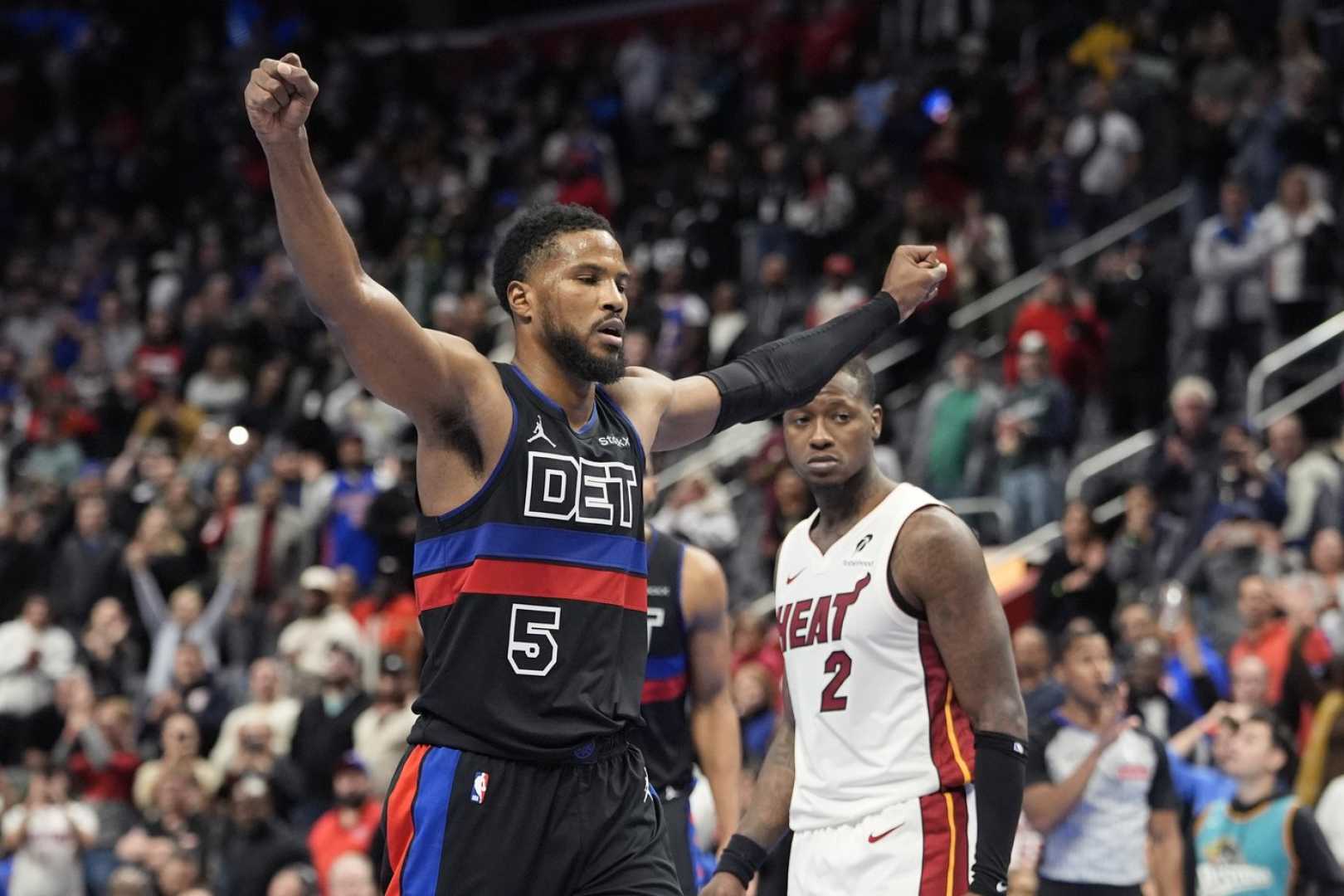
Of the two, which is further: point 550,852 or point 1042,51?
point 1042,51

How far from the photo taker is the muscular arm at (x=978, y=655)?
523 cm

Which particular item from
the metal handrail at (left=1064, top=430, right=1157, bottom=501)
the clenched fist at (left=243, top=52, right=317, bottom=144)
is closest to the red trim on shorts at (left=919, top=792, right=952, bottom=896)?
the clenched fist at (left=243, top=52, right=317, bottom=144)

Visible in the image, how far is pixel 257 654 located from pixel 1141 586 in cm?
675

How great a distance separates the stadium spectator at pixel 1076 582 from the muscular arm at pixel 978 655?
6318 millimetres

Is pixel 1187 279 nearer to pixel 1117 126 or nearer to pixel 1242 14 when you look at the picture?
pixel 1117 126

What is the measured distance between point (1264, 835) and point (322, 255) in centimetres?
598

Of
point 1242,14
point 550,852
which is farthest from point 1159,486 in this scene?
point 550,852

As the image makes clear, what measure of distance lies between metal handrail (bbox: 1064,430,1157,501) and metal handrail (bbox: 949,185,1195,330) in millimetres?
2274

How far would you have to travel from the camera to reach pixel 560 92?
81.4ft

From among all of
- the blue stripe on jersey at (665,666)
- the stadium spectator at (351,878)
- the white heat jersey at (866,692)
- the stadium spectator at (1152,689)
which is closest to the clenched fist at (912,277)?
the white heat jersey at (866,692)

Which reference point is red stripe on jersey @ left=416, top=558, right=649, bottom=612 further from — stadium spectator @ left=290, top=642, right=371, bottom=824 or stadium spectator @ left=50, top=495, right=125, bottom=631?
stadium spectator @ left=50, top=495, right=125, bottom=631

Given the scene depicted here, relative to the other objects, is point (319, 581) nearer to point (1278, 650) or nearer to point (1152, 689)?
point (1152, 689)

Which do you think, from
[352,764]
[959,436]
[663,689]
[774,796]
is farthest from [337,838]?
[774,796]

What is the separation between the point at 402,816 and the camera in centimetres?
479
